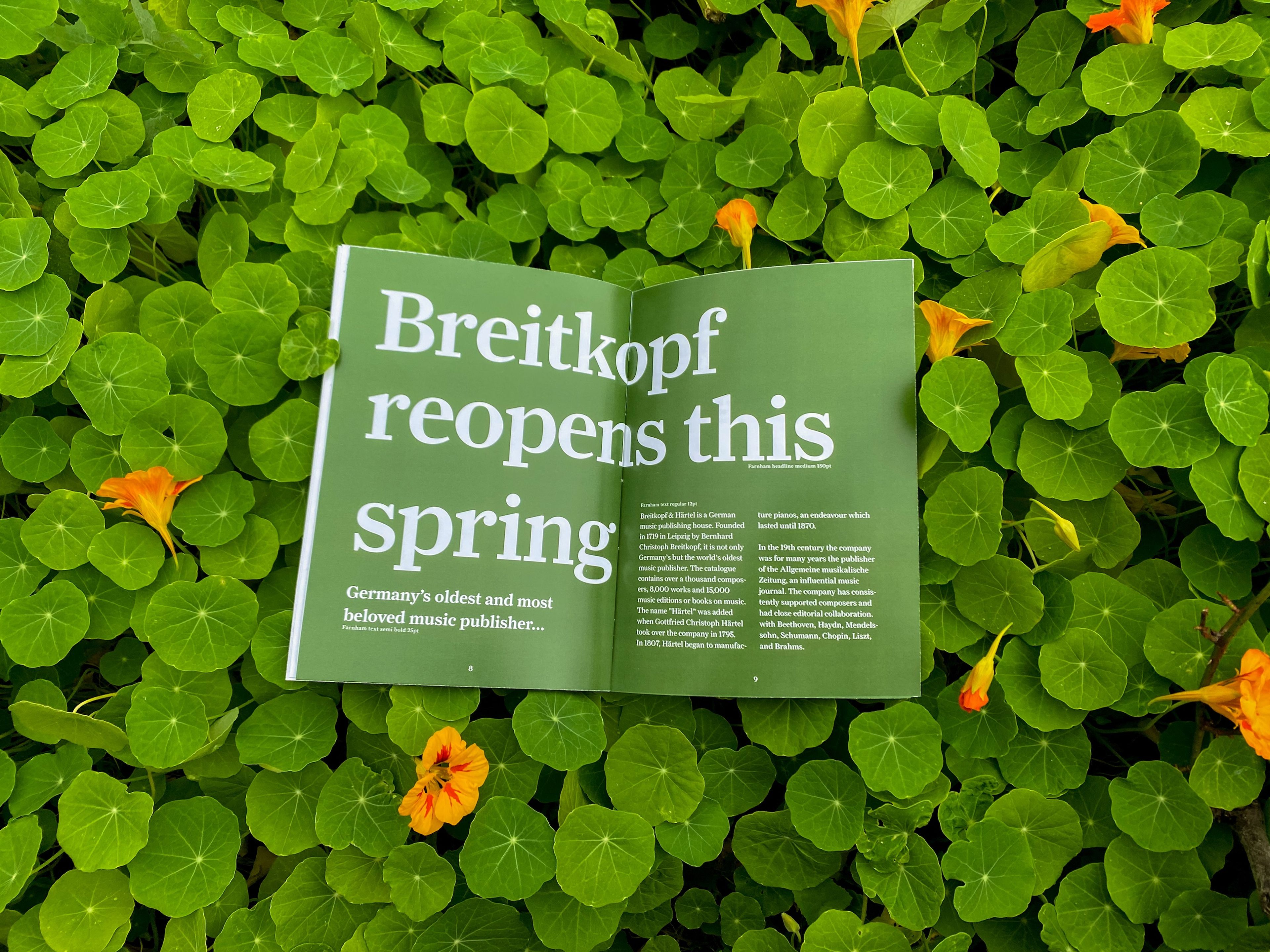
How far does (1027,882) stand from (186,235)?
160 centimetres

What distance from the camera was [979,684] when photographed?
3.13ft

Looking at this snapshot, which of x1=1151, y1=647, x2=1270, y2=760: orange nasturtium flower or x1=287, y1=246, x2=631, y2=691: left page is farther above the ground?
x1=287, y1=246, x2=631, y2=691: left page

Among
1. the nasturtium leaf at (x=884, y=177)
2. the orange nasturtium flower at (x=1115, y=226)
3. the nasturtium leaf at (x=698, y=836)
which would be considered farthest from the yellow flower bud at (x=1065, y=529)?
the nasturtium leaf at (x=698, y=836)

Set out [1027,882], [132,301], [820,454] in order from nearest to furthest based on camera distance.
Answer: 1. [1027,882]
2. [820,454]
3. [132,301]

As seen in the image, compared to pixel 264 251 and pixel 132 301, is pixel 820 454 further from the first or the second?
pixel 132 301

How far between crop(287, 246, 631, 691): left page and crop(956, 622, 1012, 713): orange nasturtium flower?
494mm

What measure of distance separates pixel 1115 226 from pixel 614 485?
796 millimetres

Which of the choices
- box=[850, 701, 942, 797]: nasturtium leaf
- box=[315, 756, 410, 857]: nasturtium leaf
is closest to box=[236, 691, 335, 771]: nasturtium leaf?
box=[315, 756, 410, 857]: nasturtium leaf

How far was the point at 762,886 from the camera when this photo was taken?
41.3 inches

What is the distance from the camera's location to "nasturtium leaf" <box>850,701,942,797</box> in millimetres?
977

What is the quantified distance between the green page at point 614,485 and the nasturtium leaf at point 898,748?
0.04 m

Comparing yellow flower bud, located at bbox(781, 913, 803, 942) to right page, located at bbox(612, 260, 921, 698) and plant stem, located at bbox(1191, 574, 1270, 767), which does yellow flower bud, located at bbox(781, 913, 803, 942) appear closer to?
right page, located at bbox(612, 260, 921, 698)

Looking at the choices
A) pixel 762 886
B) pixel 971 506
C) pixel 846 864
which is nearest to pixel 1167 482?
Answer: pixel 971 506

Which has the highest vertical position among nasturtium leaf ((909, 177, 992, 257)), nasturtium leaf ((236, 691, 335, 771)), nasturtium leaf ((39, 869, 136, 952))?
nasturtium leaf ((909, 177, 992, 257))
